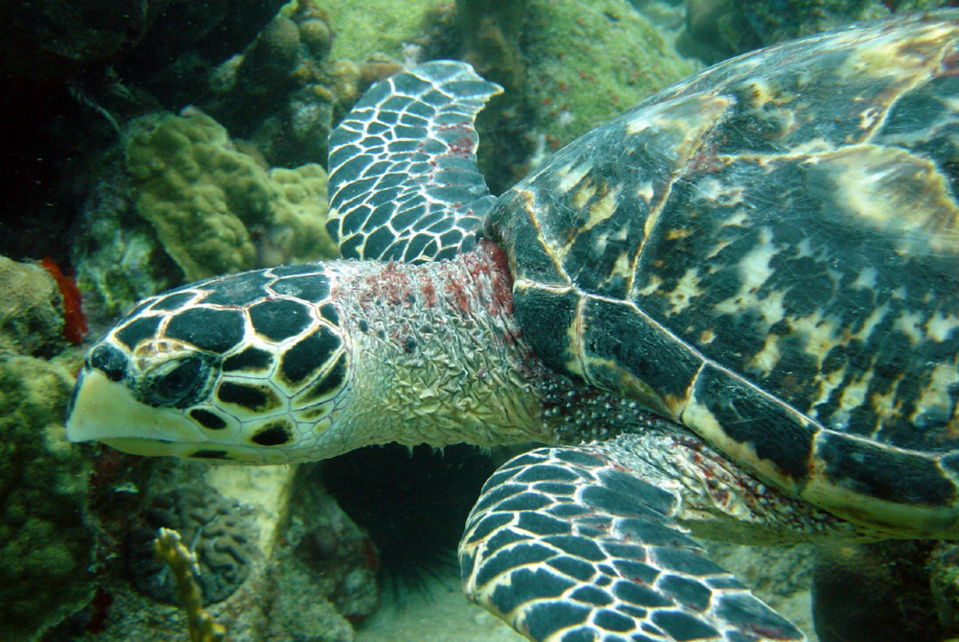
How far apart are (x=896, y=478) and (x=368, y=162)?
10.4 feet

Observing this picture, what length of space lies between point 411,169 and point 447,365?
1794mm

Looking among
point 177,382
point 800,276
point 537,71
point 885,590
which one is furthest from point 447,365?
point 537,71

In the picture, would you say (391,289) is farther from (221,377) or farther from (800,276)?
(800,276)

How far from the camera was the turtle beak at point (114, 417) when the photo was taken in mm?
1708

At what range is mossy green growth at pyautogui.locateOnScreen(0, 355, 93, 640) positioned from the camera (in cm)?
181

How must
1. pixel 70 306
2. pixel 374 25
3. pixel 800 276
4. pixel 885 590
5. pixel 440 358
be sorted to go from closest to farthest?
1. pixel 800 276
2. pixel 885 590
3. pixel 440 358
4. pixel 70 306
5. pixel 374 25

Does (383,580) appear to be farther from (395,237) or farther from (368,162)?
(368,162)

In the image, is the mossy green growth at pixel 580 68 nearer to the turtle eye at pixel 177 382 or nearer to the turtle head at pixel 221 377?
the turtle head at pixel 221 377

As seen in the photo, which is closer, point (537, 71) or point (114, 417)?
point (114, 417)

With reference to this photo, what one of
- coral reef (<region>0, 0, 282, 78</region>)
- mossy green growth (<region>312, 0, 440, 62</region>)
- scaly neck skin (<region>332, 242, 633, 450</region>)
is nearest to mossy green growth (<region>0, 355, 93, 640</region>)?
scaly neck skin (<region>332, 242, 633, 450</region>)

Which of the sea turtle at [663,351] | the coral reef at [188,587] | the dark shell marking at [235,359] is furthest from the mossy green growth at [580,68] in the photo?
the coral reef at [188,587]

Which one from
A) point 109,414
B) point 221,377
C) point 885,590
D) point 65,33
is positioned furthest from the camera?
point 65,33

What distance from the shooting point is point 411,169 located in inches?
136

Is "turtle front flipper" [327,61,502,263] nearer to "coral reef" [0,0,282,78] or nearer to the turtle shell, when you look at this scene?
the turtle shell
